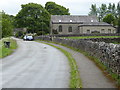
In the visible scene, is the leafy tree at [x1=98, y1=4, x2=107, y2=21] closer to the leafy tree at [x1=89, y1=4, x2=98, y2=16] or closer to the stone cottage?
the leafy tree at [x1=89, y1=4, x2=98, y2=16]

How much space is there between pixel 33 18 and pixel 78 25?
59.3 feet

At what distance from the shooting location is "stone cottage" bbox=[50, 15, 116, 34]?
81000 millimetres

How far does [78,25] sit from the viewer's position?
85.1 meters

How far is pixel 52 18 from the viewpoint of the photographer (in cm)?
8369

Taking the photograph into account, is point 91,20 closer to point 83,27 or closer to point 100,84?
point 83,27

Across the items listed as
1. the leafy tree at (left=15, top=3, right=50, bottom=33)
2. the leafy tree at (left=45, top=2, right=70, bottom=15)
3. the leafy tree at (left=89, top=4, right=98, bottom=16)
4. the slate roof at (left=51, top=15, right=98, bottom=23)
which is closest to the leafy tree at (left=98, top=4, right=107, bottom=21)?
the leafy tree at (left=89, top=4, right=98, bottom=16)

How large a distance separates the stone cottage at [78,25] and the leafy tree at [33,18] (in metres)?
3.60

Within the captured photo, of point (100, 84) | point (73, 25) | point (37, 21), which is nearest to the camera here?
point (100, 84)

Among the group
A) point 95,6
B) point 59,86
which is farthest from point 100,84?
point 95,6

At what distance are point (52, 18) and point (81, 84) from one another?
7572cm

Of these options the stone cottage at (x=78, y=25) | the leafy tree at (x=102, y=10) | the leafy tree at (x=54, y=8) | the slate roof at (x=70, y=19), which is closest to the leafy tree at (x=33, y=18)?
the slate roof at (x=70, y=19)

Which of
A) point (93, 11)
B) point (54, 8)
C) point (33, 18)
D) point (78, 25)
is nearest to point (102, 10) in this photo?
point (93, 11)

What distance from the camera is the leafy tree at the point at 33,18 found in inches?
3086

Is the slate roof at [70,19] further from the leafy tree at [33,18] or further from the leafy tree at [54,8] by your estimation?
the leafy tree at [54,8]
